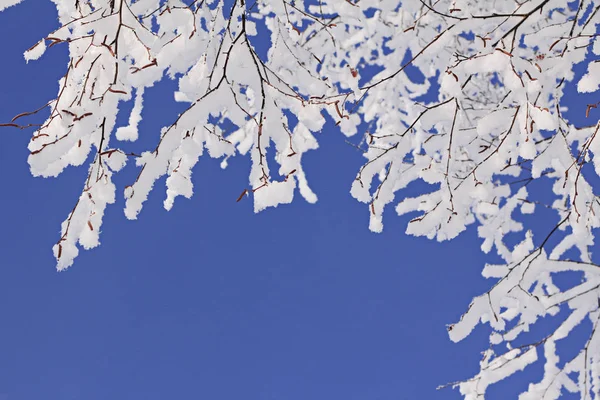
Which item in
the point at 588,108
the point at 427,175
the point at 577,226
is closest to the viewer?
the point at 588,108

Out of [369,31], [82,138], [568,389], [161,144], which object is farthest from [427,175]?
[369,31]

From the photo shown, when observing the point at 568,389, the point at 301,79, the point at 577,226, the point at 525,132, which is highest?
the point at 301,79

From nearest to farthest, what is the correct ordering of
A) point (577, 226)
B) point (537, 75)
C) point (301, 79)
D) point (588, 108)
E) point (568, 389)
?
point (588, 108)
point (537, 75)
point (577, 226)
point (301, 79)
point (568, 389)

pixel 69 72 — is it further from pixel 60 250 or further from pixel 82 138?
pixel 60 250

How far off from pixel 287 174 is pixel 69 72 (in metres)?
0.70

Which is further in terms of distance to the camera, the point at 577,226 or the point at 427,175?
the point at 427,175

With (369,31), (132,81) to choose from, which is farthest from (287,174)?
(369,31)

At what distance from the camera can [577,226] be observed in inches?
73.8

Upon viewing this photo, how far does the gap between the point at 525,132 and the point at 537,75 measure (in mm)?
254

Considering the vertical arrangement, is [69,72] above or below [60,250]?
above

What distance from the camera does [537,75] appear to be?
1.71 meters

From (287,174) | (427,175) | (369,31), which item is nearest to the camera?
(287,174)

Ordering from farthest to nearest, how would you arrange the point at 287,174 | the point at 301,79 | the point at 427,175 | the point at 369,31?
the point at 369,31, the point at 427,175, the point at 301,79, the point at 287,174

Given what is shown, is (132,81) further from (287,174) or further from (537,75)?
(537,75)
